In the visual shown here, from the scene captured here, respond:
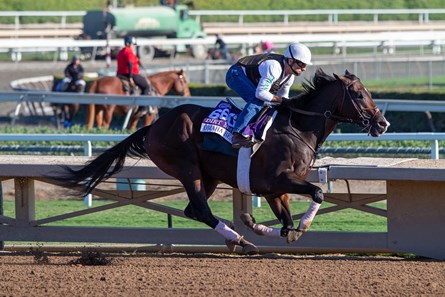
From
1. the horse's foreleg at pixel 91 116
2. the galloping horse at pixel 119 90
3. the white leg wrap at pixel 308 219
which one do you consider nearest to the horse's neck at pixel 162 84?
the galloping horse at pixel 119 90

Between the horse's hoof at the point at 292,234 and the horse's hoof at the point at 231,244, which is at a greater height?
the horse's hoof at the point at 292,234

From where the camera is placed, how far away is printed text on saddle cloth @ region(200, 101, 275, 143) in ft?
26.9

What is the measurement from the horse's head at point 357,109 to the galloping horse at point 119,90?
33.5 ft

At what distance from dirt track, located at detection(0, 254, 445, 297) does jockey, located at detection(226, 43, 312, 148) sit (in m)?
1.03

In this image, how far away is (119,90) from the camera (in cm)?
1972

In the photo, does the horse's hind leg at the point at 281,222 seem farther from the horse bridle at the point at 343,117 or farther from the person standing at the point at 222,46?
the person standing at the point at 222,46

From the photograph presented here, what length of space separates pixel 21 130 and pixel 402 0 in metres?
30.4

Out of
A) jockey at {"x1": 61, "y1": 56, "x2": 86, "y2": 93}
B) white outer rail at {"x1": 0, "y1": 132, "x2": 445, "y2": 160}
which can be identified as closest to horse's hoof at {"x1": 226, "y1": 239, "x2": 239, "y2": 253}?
white outer rail at {"x1": 0, "y1": 132, "x2": 445, "y2": 160}

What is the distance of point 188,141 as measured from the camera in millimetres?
8523

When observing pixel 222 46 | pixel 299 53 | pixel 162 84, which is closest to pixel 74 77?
pixel 162 84

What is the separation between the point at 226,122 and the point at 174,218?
3.60 m

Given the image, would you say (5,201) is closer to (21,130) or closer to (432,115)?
(21,130)

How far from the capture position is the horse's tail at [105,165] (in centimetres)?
886

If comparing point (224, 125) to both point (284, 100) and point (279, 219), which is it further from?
point (279, 219)
